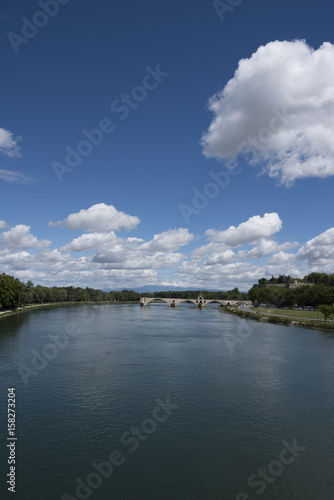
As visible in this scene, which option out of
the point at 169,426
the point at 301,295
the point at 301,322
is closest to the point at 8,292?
the point at 301,322

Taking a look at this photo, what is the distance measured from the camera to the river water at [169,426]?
17000mm

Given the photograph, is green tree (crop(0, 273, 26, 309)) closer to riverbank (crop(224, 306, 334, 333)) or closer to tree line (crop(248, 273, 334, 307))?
riverbank (crop(224, 306, 334, 333))

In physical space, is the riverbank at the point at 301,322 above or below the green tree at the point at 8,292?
below

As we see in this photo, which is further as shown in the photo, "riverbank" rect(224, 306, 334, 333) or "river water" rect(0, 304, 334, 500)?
"riverbank" rect(224, 306, 334, 333)

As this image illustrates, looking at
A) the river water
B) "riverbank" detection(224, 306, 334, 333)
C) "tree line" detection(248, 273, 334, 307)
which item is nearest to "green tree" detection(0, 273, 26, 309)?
the river water

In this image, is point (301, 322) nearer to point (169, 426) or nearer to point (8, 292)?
point (169, 426)

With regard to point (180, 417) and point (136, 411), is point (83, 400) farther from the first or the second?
point (180, 417)

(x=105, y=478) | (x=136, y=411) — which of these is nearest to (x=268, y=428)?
(x=136, y=411)

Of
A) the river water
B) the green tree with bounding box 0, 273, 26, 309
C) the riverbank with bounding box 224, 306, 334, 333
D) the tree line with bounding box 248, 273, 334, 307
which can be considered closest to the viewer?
the river water

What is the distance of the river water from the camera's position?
1700 centimetres

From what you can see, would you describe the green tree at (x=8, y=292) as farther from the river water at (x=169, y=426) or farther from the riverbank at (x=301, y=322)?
the riverbank at (x=301, y=322)

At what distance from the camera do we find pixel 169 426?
23.7 metres

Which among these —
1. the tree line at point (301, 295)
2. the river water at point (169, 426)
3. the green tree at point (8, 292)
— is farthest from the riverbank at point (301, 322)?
the green tree at point (8, 292)

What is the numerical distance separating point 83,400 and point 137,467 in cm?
1082
